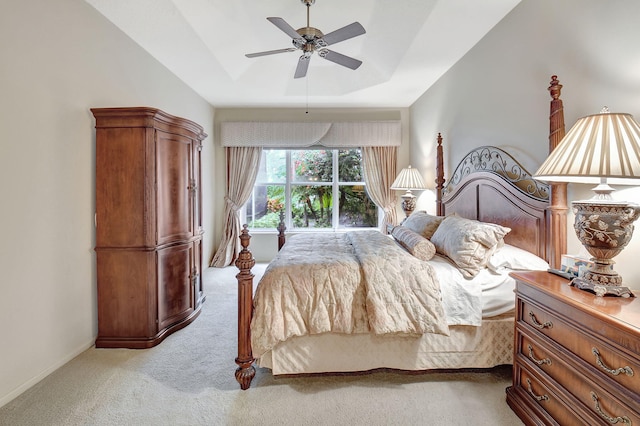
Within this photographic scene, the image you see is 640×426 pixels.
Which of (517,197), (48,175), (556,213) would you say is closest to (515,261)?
(556,213)

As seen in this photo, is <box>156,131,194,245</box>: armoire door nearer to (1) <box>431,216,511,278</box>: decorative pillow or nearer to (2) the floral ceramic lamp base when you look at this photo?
(1) <box>431,216,511,278</box>: decorative pillow

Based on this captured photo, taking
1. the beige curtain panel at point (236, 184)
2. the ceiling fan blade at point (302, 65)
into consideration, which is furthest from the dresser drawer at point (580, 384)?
the beige curtain panel at point (236, 184)

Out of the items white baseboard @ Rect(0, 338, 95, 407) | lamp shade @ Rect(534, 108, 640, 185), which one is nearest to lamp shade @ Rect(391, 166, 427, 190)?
lamp shade @ Rect(534, 108, 640, 185)

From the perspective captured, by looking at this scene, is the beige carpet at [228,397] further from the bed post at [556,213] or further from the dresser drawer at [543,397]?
the bed post at [556,213]

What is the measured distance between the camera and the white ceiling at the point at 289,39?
2.46 meters

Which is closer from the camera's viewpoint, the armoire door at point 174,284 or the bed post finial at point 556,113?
the bed post finial at point 556,113

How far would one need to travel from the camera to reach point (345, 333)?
6.23 ft

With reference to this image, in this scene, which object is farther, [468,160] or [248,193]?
[248,193]

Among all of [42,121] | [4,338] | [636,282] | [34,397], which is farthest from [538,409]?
[42,121]

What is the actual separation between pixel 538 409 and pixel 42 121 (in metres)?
3.34

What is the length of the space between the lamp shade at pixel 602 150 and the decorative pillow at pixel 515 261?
841 millimetres

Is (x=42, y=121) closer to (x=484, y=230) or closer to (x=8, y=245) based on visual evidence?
(x=8, y=245)

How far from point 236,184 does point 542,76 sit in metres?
4.18

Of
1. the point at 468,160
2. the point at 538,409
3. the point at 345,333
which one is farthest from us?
the point at 468,160
